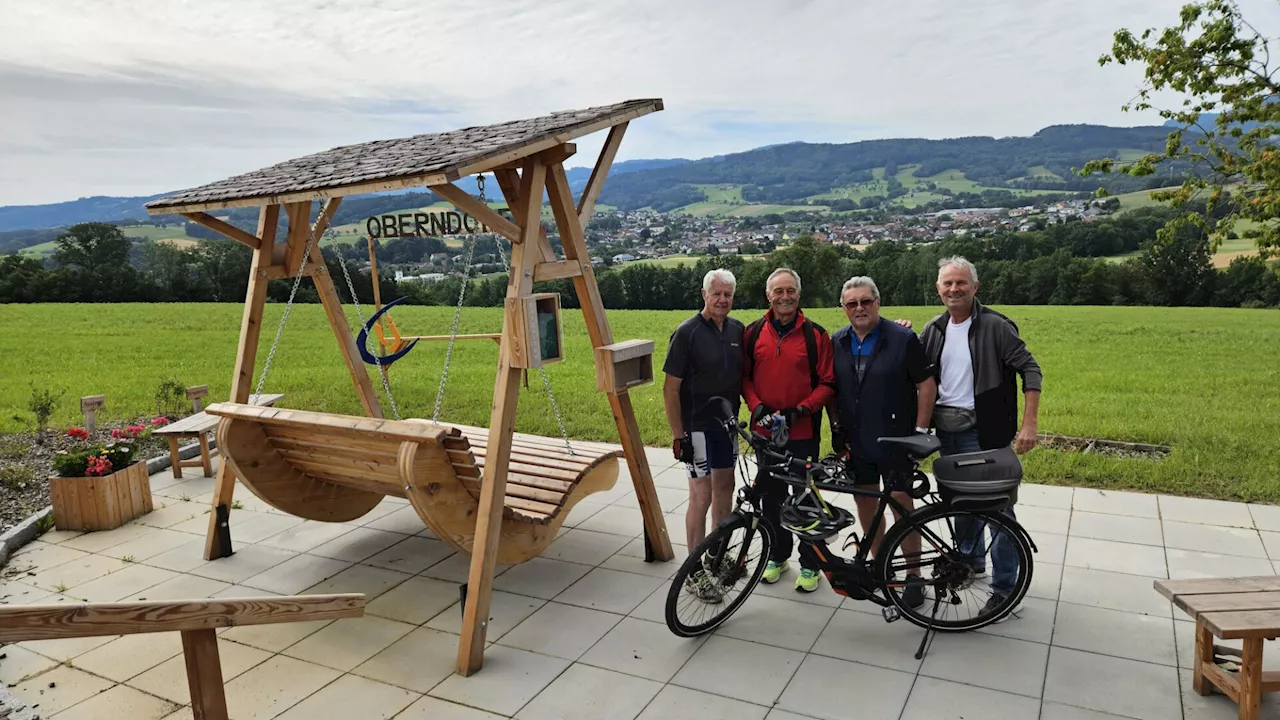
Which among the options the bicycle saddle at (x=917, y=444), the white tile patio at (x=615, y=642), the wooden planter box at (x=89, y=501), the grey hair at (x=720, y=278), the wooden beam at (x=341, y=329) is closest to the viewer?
the white tile patio at (x=615, y=642)

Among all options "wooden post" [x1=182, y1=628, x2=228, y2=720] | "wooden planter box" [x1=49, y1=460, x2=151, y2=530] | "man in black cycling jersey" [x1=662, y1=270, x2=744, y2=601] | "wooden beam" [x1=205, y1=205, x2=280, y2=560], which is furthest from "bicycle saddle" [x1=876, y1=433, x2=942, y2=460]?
"wooden planter box" [x1=49, y1=460, x2=151, y2=530]

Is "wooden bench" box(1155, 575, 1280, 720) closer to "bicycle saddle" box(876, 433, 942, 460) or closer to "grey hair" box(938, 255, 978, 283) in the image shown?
"bicycle saddle" box(876, 433, 942, 460)

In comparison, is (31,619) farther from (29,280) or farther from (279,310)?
(29,280)

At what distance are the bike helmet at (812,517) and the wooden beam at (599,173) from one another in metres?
1.95

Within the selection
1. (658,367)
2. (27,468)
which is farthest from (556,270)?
(658,367)

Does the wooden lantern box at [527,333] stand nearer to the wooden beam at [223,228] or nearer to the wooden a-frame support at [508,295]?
the wooden a-frame support at [508,295]

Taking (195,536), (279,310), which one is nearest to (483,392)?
(195,536)

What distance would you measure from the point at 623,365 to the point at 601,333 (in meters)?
0.35

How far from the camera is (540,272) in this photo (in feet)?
14.2

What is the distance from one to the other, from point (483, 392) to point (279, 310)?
14025 mm

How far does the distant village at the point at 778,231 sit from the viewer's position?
38.4 m

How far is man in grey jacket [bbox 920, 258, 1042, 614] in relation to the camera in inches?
158

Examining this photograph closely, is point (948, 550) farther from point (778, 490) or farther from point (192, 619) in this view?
point (192, 619)

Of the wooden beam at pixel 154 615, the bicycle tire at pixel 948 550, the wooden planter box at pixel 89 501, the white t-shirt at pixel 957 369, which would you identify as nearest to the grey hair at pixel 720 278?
the white t-shirt at pixel 957 369
